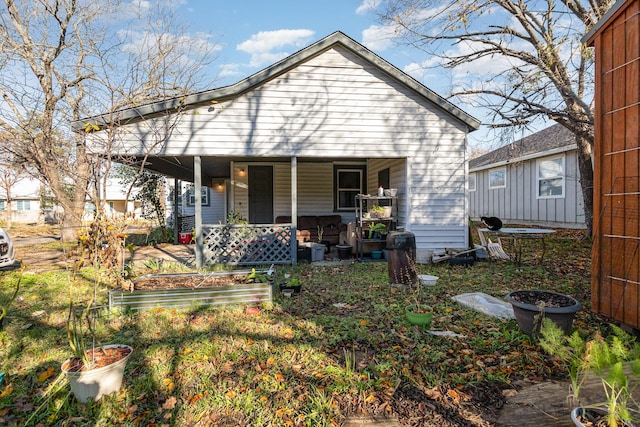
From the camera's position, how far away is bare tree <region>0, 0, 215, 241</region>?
768 cm

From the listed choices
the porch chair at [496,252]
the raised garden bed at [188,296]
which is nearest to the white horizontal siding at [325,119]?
the porch chair at [496,252]

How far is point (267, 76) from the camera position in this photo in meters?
7.36

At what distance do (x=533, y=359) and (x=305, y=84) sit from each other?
23.0ft

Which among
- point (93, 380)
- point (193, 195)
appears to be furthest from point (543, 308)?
point (193, 195)

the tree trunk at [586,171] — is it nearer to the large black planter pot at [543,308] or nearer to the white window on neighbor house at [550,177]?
the white window on neighbor house at [550,177]

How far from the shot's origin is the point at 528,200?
13.9 metres

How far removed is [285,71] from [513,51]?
6.88 metres

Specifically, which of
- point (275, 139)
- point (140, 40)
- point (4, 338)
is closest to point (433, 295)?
point (275, 139)

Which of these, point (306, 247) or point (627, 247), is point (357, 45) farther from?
point (627, 247)

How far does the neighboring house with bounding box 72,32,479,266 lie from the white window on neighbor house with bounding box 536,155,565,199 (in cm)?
684

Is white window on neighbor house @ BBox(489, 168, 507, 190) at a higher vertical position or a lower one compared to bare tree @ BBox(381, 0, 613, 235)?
lower

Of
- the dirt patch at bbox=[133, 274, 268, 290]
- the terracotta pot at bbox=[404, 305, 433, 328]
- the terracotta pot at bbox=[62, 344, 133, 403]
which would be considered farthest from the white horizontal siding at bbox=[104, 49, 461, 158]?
the terracotta pot at bbox=[62, 344, 133, 403]

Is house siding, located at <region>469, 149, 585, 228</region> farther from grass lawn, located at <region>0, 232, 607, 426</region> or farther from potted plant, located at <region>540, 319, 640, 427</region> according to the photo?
potted plant, located at <region>540, 319, 640, 427</region>

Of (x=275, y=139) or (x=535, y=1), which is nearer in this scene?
(x=275, y=139)
